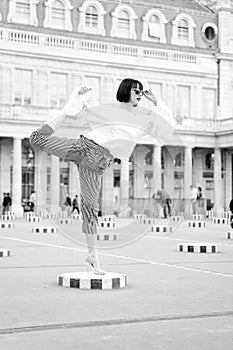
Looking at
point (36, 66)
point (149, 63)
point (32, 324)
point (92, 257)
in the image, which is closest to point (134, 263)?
point (92, 257)

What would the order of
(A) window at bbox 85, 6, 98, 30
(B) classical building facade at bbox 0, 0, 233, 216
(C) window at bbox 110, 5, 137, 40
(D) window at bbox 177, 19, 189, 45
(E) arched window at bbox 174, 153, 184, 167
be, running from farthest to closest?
(D) window at bbox 177, 19, 189, 45
(C) window at bbox 110, 5, 137, 40
(E) arched window at bbox 174, 153, 184, 167
(A) window at bbox 85, 6, 98, 30
(B) classical building facade at bbox 0, 0, 233, 216

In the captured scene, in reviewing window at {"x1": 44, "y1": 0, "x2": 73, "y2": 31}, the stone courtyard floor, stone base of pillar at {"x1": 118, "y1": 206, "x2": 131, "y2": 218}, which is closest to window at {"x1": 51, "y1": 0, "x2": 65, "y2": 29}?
window at {"x1": 44, "y1": 0, "x2": 73, "y2": 31}

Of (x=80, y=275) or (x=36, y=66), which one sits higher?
(x=36, y=66)

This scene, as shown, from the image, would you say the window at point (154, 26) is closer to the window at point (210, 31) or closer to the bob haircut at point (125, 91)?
the window at point (210, 31)

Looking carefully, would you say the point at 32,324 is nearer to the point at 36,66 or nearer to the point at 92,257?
the point at 92,257

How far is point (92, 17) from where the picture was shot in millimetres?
51531

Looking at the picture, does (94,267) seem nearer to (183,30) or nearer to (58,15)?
(58,15)

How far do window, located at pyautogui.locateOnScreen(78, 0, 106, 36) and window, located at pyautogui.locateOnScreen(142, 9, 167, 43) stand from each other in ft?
11.4

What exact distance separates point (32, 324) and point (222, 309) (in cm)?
178

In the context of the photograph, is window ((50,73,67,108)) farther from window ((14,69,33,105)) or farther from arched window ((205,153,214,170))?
arched window ((205,153,214,170))

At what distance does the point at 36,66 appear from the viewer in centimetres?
4812

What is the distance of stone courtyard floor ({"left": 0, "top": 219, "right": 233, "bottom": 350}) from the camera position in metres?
5.09

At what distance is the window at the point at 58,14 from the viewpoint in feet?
162

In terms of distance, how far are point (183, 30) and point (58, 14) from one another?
10234mm
